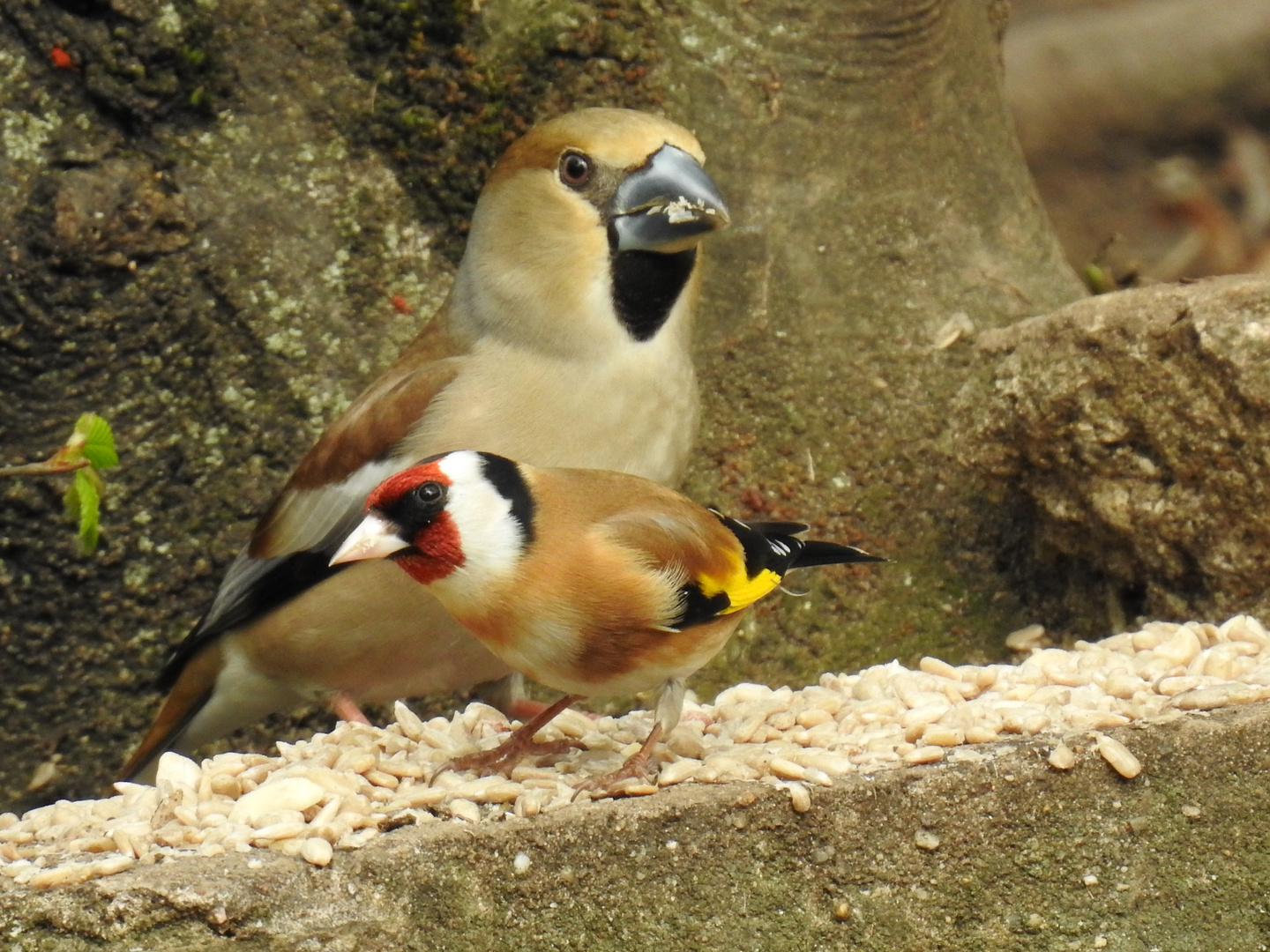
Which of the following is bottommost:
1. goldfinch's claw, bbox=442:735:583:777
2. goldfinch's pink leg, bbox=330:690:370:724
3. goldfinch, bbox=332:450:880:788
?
goldfinch's pink leg, bbox=330:690:370:724

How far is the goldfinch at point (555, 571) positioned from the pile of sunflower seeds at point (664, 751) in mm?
223

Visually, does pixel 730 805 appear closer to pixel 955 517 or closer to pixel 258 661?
pixel 258 661

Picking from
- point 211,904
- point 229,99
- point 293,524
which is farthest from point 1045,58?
point 211,904

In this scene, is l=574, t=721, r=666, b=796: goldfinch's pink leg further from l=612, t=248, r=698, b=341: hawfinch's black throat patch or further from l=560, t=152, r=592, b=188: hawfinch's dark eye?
l=560, t=152, r=592, b=188: hawfinch's dark eye

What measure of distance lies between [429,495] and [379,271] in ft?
6.38

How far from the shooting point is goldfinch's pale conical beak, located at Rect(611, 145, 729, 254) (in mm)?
3752

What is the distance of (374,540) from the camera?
312cm

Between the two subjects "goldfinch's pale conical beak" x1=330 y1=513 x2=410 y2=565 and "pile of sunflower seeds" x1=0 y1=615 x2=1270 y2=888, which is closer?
"pile of sunflower seeds" x1=0 y1=615 x2=1270 y2=888

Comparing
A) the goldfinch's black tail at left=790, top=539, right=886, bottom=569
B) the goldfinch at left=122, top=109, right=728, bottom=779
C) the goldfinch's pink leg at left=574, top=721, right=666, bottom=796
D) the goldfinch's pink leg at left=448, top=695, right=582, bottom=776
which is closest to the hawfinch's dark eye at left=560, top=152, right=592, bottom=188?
the goldfinch at left=122, top=109, right=728, bottom=779

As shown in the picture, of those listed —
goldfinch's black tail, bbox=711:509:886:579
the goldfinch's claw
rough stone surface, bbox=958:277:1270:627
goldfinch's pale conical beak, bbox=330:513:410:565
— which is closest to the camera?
goldfinch's pale conical beak, bbox=330:513:410:565

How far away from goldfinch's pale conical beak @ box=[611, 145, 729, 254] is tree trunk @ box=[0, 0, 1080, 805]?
101 centimetres

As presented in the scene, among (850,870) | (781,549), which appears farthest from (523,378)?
(850,870)

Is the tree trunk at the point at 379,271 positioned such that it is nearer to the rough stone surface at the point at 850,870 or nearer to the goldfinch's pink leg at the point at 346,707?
the goldfinch's pink leg at the point at 346,707

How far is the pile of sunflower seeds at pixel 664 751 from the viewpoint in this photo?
9.85ft
